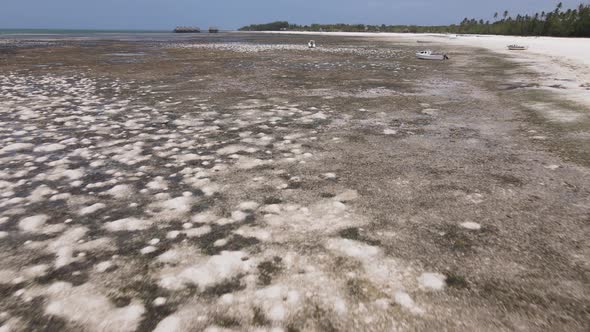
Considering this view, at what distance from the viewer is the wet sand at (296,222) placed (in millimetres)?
2576

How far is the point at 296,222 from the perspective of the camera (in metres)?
3.74

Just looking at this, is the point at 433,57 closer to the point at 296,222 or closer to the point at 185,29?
the point at 296,222

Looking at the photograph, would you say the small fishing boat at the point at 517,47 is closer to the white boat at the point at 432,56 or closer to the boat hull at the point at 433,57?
the white boat at the point at 432,56

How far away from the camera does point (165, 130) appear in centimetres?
718

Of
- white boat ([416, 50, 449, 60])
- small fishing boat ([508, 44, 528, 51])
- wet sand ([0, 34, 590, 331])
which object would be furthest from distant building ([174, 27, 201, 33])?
wet sand ([0, 34, 590, 331])

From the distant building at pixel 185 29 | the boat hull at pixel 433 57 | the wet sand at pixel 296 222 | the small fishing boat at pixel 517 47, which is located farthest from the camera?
the distant building at pixel 185 29

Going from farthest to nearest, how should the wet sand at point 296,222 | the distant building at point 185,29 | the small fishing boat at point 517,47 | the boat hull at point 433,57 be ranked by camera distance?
1. the distant building at point 185,29
2. the small fishing boat at point 517,47
3. the boat hull at point 433,57
4. the wet sand at point 296,222

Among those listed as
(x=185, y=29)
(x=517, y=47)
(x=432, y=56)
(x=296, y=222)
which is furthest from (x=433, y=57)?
(x=185, y=29)

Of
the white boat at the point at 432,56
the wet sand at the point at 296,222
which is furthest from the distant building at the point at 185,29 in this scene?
the wet sand at the point at 296,222

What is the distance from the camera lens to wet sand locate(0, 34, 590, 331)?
258 centimetres

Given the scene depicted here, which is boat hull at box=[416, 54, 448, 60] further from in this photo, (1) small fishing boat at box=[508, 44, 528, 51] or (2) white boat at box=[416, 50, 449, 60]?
(1) small fishing boat at box=[508, 44, 528, 51]

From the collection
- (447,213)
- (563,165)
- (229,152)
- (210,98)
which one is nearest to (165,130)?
(229,152)

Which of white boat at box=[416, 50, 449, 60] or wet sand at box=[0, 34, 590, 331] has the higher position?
white boat at box=[416, 50, 449, 60]

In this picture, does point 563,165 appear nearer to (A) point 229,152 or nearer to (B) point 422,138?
(B) point 422,138
